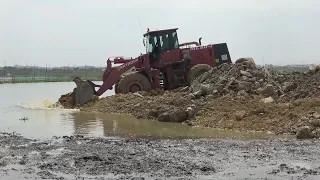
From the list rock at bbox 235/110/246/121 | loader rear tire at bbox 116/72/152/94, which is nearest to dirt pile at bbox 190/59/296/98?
loader rear tire at bbox 116/72/152/94

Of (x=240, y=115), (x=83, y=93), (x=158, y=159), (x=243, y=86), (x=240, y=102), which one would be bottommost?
(x=158, y=159)

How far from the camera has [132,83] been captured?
2233 cm

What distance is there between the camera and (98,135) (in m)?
12.9

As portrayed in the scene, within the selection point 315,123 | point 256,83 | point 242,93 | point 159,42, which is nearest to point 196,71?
point 159,42

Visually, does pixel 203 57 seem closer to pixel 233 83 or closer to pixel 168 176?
pixel 233 83

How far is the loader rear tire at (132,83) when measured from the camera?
2225cm

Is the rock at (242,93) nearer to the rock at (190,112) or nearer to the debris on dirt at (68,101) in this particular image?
the rock at (190,112)

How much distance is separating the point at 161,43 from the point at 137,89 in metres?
3.22

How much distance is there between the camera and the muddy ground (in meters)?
7.87

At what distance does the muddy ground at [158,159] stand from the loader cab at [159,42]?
12.6m

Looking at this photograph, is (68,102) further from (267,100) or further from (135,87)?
(267,100)

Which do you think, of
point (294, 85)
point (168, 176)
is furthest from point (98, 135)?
point (294, 85)

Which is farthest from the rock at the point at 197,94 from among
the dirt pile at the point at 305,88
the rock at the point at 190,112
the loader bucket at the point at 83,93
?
the loader bucket at the point at 83,93

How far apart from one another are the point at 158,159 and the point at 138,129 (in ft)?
16.8
